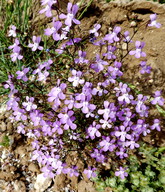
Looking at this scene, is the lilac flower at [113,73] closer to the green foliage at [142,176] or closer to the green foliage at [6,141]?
the green foliage at [142,176]

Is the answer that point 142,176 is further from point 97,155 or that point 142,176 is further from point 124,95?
point 124,95

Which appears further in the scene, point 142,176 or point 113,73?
point 142,176

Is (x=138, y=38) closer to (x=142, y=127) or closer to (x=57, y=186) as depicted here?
(x=142, y=127)

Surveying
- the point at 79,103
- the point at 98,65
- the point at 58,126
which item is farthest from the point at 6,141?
the point at 98,65

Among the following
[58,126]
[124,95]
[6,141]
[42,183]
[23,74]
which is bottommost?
[42,183]

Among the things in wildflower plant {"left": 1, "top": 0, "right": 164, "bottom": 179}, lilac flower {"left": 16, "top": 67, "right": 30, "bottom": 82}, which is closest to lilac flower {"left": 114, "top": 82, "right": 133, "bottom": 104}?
wildflower plant {"left": 1, "top": 0, "right": 164, "bottom": 179}

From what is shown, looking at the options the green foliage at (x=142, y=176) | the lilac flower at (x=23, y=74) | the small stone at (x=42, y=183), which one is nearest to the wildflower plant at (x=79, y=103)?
the lilac flower at (x=23, y=74)

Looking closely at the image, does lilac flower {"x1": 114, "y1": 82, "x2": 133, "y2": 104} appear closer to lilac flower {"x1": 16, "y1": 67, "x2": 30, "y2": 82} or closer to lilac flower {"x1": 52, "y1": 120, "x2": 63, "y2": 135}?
lilac flower {"x1": 52, "y1": 120, "x2": 63, "y2": 135}

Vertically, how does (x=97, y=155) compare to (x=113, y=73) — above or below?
below
